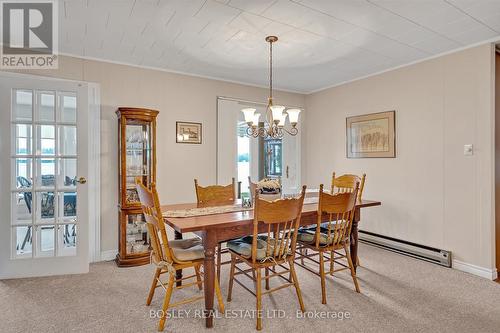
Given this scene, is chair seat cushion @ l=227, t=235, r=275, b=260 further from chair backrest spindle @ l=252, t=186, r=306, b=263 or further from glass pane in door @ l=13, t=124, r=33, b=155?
glass pane in door @ l=13, t=124, r=33, b=155

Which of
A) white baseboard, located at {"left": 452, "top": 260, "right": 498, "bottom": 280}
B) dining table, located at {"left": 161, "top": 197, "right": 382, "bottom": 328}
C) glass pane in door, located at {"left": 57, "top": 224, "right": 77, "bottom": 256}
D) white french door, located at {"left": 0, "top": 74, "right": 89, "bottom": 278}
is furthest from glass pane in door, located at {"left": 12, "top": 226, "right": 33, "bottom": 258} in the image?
white baseboard, located at {"left": 452, "top": 260, "right": 498, "bottom": 280}

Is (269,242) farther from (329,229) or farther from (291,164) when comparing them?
(291,164)

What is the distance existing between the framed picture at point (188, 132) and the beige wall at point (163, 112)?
0.07m

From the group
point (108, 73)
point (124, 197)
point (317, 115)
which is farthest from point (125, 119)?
point (317, 115)

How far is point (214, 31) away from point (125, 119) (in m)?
1.40

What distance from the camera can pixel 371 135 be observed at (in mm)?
4004

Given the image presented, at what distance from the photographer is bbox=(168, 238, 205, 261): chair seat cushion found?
86.1 inches

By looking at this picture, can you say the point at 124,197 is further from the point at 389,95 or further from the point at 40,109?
the point at 389,95

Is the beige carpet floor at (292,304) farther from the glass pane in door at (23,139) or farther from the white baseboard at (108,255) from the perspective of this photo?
the glass pane in door at (23,139)

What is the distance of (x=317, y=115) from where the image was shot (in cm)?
486

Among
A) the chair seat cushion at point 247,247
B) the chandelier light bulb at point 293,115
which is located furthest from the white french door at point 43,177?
the chandelier light bulb at point 293,115

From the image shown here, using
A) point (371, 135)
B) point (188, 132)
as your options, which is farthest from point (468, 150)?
point (188, 132)

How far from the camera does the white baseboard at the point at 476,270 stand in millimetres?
2885

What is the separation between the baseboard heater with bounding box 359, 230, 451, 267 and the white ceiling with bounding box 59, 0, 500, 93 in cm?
217
